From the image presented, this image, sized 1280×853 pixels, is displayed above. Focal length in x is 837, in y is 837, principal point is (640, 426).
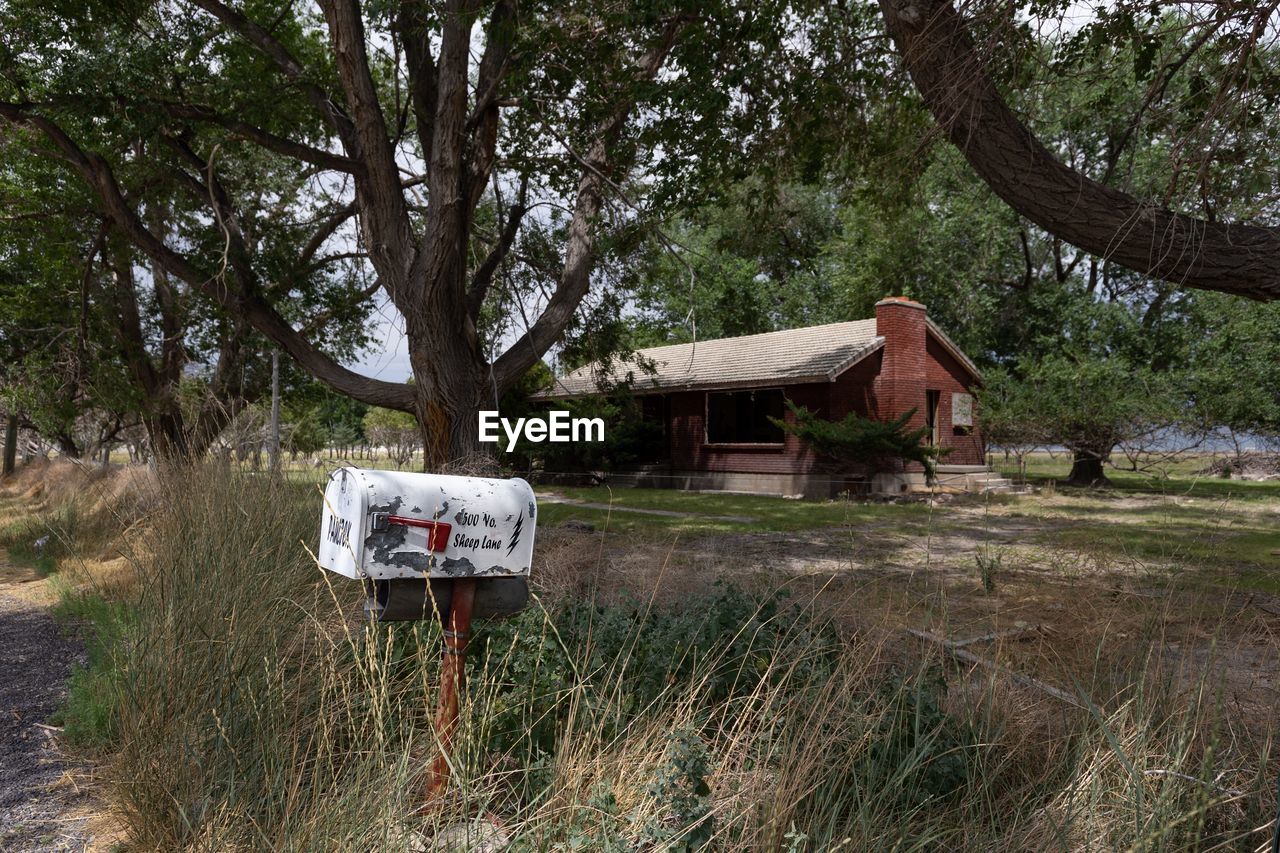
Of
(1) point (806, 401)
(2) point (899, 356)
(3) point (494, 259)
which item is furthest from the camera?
(2) point (899, 356)

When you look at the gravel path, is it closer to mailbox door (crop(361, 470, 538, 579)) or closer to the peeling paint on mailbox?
the peeling paint on mailbox

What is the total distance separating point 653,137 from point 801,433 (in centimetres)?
1093

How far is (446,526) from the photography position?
2.67 metres

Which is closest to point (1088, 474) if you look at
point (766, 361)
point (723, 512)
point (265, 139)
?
point (766, 361)

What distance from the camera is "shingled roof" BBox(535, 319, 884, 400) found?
66.9 feet

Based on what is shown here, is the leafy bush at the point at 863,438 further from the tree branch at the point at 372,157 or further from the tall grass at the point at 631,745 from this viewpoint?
the tall grass at the point at 631,745

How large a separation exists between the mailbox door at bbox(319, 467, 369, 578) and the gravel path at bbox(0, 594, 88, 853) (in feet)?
4.78

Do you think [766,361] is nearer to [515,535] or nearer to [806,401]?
[806,401]

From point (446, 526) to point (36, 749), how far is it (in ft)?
9.06

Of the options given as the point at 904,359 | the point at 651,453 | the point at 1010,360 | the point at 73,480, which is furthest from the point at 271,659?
the point at 1010,360

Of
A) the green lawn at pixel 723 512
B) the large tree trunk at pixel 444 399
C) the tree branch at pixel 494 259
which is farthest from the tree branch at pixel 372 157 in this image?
the green lawn at pixel 723 512

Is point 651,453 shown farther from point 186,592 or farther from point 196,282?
point 186,592

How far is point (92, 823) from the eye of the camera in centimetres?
314

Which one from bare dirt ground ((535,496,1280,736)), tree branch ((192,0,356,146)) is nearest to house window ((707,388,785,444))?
bare dirt ground ((535,496,1280,736))
